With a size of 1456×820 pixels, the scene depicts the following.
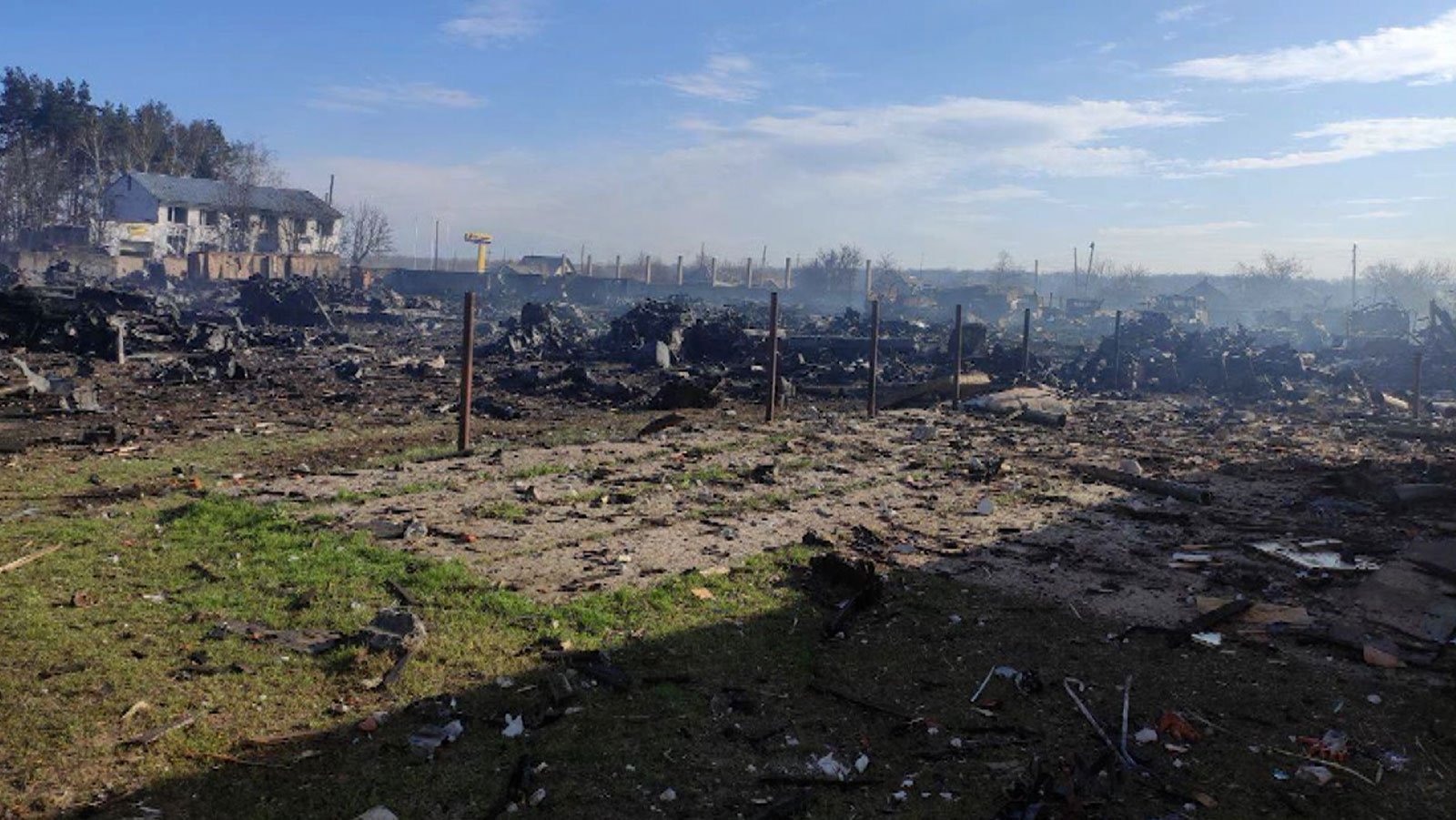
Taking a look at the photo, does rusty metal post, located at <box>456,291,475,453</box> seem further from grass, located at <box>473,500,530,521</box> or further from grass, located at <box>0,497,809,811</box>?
grass, located at <box>0,497,809,811</box>

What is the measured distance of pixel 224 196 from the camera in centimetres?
6053

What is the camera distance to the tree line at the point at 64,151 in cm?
6044

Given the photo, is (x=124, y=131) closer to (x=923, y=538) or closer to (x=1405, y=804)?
(x=923, y=538)

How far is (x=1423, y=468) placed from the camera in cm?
1149

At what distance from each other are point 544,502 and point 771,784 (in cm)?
538

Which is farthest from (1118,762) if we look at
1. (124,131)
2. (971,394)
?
(124,131)

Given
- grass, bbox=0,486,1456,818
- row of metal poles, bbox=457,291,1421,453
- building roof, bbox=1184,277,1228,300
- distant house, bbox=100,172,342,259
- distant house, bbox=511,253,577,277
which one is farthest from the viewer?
distant house, bbox=511,253,577,277

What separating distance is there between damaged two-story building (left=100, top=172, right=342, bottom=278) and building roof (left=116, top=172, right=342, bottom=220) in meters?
0.05

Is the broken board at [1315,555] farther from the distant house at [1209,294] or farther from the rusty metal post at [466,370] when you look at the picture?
the distant house at [1209,294]

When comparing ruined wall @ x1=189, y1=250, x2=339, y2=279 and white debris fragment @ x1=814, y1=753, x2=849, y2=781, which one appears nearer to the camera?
white debris fragment @ x1=814, y1=753, x2=849, y2=781

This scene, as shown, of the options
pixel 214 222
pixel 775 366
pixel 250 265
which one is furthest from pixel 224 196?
pixel 775 366

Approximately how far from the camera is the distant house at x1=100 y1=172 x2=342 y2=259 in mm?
56500

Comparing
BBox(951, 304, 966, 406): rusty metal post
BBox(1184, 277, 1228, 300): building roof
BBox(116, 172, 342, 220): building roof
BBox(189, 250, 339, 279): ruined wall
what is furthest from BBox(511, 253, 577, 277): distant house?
BBox(951, 304, 966, 406): rusty metal post

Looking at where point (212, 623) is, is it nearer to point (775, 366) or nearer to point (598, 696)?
point (598, 696)
